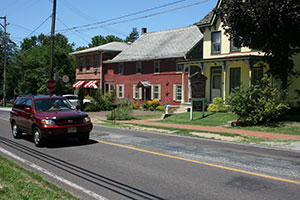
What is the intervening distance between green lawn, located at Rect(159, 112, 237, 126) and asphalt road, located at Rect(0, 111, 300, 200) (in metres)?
7.19

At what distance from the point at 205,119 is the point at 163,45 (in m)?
16.8

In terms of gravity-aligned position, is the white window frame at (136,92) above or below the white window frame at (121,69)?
Answer: below

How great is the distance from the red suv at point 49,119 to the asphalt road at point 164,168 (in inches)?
20.1

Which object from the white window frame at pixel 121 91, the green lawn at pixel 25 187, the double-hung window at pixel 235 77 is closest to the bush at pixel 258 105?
the double-hung window at pixel 235 77

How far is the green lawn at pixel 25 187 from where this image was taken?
5415mm

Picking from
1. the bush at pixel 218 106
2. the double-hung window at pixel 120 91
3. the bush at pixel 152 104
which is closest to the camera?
the bush at pixel 218 106

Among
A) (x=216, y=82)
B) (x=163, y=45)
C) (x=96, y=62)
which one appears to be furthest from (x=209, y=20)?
(x=96, y=62)

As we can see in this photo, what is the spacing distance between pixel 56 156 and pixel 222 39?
19.1 meters

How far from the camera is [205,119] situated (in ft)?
68.2

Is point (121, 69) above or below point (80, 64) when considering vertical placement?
below

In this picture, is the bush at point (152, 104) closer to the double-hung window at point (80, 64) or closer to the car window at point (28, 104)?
the double-hung window at point (80, 64)

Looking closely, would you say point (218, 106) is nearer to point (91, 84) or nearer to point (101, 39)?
point (91, 84)

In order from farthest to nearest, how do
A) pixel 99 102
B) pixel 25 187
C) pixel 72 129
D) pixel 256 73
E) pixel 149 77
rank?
pixel 149 77
pixel 99 102
pixel 256 73
pixel 72 129
pixel 25 187

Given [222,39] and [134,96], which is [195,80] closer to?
[222,39]
